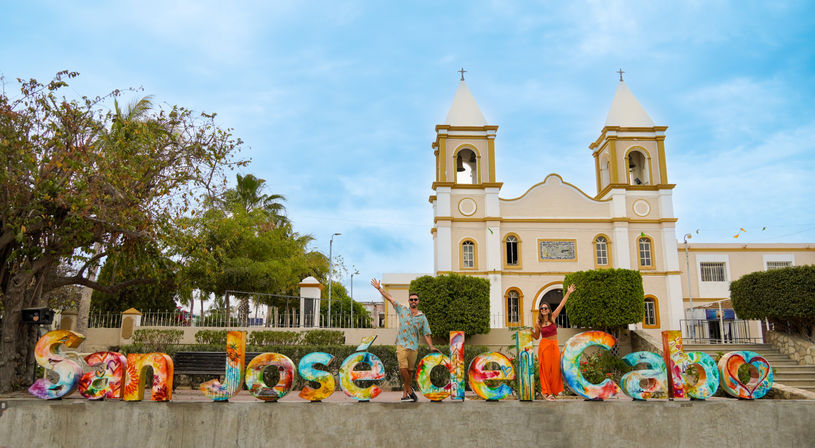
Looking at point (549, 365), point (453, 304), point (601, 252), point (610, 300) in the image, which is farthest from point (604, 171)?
point (549, 365)

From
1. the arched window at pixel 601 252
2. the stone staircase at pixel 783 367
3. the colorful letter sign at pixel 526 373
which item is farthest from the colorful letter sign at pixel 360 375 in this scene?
the arched window at pixel 601 252

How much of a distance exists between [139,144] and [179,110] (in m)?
1.06

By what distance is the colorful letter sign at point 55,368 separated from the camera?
7941 millimetres

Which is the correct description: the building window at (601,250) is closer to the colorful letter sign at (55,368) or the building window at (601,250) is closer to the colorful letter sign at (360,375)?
the colorful letter sign at (360,375)

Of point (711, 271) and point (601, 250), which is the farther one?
point (711, 271)

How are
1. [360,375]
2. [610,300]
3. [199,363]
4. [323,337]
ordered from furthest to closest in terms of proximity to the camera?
[610,300] < [323,337] < [199,363] < [360,375]

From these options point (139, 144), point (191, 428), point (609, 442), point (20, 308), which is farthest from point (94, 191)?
point (609, 442)

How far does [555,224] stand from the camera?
28.6m

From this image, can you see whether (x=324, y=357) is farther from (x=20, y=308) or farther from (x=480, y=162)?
(x=480, y=162)

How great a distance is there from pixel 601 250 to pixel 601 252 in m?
0.11

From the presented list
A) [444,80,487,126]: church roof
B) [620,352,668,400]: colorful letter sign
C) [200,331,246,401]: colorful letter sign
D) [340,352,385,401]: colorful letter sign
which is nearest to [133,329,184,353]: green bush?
[200,331,246,401]: colorful letter sign

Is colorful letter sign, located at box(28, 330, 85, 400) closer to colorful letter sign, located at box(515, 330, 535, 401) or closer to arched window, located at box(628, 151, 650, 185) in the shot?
colorful letter sign, located at box(515, 330, 535, 401)

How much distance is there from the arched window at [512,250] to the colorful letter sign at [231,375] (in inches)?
839

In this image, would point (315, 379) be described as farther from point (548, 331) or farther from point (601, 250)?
point (601, 250)
